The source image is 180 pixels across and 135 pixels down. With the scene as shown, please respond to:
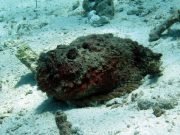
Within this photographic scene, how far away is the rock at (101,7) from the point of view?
739 cm

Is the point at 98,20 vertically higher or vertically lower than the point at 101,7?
lower

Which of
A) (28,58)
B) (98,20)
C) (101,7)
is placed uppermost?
(101,7)

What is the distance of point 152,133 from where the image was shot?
11.6 feet

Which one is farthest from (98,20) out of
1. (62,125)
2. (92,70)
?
(62,125)

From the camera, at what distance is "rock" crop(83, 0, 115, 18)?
7.39 meters

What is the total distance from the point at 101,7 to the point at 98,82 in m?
3.39

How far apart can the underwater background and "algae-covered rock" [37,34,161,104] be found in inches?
0.4

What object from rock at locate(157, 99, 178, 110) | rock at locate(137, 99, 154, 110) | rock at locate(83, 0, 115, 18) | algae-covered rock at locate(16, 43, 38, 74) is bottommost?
algae-covered rock at locate(16, 43, 38, 74)

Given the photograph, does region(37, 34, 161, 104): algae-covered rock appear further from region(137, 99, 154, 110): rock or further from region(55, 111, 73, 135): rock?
region(55, 111, 73, 135): rock

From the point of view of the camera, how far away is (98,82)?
4.48 metres

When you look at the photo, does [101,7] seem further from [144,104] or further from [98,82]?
[144,104]

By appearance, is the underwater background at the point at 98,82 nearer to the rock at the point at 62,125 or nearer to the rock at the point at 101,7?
the rock at the point at 62,125

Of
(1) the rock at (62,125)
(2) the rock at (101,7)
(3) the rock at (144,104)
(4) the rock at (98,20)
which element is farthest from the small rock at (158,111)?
(2) the rock at (101,7)

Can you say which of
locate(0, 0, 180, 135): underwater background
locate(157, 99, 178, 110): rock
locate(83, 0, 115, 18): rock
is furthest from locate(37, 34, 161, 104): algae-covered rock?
locate(83, 0, 115, 18): rock
